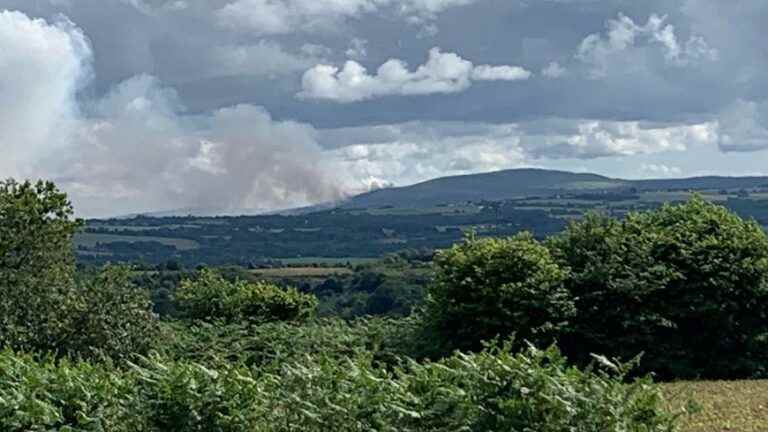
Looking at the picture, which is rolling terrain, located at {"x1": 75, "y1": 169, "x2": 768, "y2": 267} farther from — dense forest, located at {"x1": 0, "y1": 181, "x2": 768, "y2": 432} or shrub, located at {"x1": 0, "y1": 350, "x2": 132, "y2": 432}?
shrub, located at {"x1": 0, "y1": 350, "x2": 132, "y2": 432}

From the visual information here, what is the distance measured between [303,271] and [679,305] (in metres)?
54.4

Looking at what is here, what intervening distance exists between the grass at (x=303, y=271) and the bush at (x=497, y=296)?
4726cm

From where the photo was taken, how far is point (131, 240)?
→ 4705 inches

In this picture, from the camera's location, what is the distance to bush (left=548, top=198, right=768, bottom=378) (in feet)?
64.8

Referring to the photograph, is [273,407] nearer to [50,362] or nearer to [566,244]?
[50,362]

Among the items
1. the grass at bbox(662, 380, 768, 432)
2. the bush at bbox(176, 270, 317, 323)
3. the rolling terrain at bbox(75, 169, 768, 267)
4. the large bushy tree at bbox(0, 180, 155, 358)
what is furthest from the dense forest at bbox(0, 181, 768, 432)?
the rolling terrain at bbox(75, 169, 768, 267)

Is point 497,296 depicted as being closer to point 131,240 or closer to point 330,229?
point 131,240

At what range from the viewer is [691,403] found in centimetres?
867

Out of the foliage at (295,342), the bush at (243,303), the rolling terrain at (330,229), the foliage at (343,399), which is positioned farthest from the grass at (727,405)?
the rolling terrain at (330,229)

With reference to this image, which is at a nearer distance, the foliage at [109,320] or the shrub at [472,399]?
the shrub at [472,399]

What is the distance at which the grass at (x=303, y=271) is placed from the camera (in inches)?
2704

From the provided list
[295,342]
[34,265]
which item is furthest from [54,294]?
[295,342]

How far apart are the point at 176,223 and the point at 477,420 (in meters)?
141

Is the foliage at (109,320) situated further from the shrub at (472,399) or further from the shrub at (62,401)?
the shrub at (472,399)
